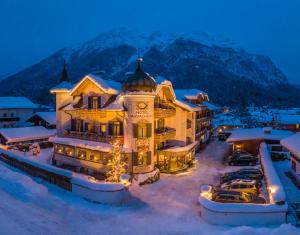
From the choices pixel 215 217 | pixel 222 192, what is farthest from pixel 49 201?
pixel 222 192

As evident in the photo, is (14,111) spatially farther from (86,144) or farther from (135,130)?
(135,130)

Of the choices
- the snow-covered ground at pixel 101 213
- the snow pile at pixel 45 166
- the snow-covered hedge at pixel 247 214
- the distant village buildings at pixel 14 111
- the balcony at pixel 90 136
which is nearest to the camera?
the snow-covered ground at pixel 101 213

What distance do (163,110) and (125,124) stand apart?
217 inches

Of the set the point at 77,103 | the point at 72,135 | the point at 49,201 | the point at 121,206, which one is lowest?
the point at 121,206

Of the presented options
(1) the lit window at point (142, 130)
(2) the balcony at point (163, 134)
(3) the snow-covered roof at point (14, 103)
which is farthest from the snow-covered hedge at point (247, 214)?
(3) the snow-covered roof at point (14, 103)

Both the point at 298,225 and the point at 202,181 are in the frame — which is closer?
the point at 298,225

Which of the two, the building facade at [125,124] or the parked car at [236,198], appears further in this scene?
the building facade at [125,124]

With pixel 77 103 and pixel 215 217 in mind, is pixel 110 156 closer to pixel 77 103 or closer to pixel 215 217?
pixel 77 103

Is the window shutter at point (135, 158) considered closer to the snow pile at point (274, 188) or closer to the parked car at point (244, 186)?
the parked car at point (244, 186)

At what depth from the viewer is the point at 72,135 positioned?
124ft

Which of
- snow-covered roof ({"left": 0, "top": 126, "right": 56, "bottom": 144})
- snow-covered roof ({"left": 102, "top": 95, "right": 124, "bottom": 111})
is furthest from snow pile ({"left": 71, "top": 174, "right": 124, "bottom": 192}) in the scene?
snow-covered roof ({"left": 0, "top": 126, "right": 56, "bottom": 144})

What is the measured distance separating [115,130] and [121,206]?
1146 centimetres

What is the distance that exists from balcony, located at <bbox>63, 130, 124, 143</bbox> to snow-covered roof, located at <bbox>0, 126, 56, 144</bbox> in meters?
13.4

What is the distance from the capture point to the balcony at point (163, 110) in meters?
33.7
